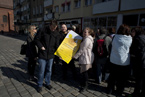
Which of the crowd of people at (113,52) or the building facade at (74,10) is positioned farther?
the building facade at (74,10)

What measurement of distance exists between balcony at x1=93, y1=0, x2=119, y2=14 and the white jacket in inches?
434

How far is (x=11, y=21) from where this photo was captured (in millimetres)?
43312

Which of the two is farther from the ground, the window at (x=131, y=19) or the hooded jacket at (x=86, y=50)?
the window at (x=131, y=19)

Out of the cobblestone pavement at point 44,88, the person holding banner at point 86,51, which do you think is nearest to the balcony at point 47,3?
the cobblestone pavement at point 44,88

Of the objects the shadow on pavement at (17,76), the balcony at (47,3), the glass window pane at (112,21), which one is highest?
the balcony at (47,3)

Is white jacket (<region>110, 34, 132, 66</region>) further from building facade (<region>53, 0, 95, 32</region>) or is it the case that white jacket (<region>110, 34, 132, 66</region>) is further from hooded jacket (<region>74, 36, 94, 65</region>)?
building facade (<region>53, 0, 95, 32</region>)

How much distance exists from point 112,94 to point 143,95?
0.77 m

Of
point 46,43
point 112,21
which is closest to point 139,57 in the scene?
point 46,43

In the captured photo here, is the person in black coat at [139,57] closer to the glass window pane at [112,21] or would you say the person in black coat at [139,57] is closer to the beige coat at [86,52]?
the beige coat at [86,52]

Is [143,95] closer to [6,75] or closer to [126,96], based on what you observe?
[126,96]

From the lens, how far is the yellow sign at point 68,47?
3180mm

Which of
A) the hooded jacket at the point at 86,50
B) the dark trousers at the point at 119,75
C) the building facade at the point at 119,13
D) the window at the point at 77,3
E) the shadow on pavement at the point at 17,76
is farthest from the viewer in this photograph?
the window at the point at 77,3

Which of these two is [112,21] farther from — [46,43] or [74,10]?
[46,43]

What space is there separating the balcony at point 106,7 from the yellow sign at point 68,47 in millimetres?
10962
